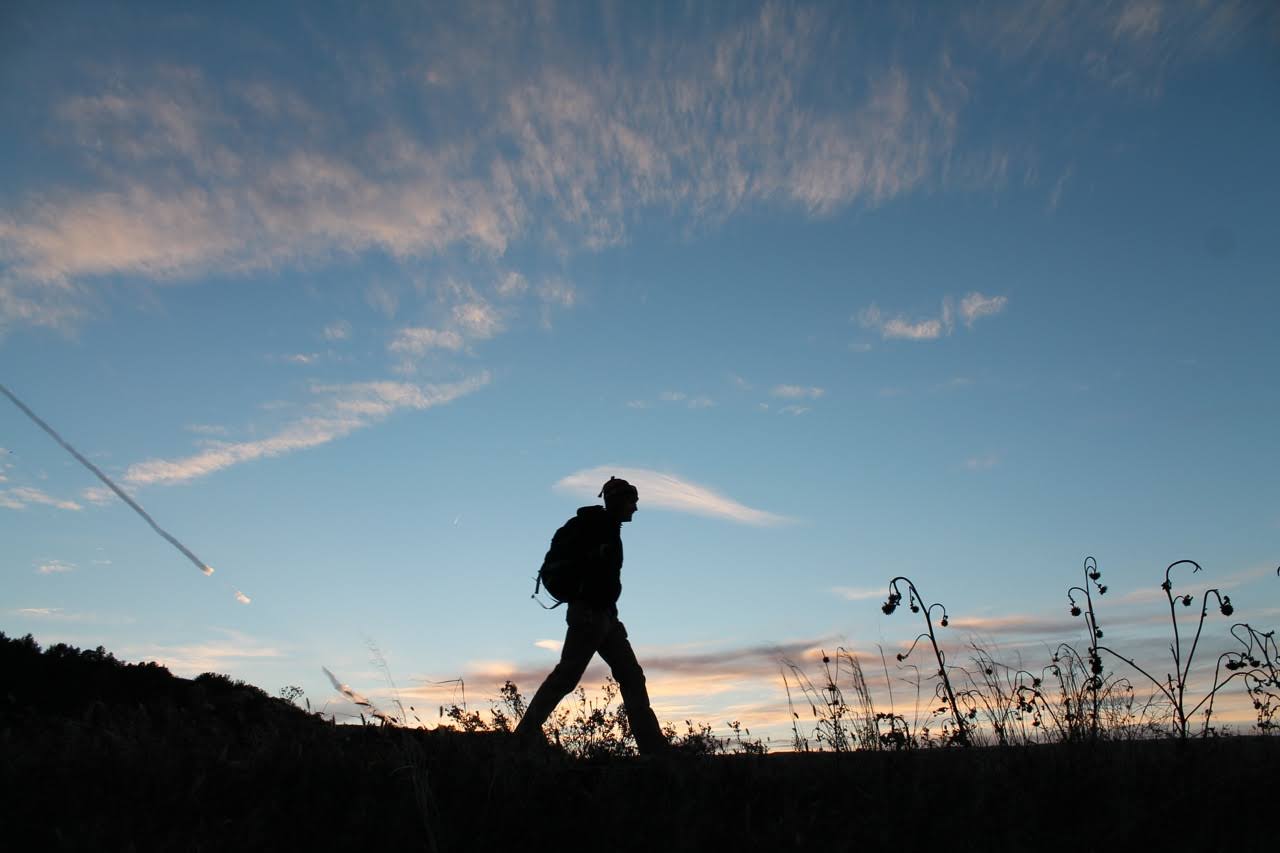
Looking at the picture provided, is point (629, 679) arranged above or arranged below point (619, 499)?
below

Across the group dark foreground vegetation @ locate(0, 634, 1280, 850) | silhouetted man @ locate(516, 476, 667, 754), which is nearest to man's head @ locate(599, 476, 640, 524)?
silhouetted man @ locate(516, 476, 667, 754)

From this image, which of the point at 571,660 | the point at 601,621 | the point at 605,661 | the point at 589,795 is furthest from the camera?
the point at 605,661

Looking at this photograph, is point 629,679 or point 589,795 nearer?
point 589,795

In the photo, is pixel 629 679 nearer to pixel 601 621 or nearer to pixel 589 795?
pixel 601 621

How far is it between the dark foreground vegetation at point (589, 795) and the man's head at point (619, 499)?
2687 mm

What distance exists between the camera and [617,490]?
784 cm

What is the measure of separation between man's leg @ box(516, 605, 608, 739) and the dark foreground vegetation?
5.09 ft

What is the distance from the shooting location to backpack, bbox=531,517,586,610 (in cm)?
742

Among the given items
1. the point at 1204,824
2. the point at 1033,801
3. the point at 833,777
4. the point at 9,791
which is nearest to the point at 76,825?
the point at 9,791

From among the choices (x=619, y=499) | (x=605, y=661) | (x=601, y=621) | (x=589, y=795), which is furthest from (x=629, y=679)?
(x=589, y=795)

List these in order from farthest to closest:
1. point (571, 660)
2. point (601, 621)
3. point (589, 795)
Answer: point (601, 621), point (571, 660), point (589, 795)

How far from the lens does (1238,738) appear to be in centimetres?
586

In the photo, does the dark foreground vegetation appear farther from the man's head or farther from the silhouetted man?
the man's head

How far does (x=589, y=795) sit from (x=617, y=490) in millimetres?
3663
